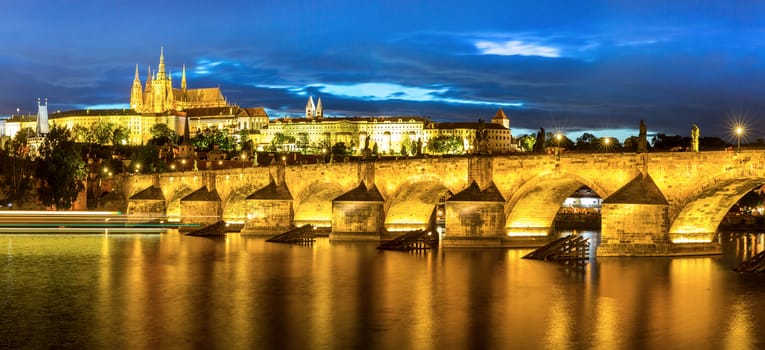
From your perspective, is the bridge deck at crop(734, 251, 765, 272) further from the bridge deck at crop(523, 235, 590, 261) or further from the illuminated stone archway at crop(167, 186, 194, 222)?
the illuminated stone archway at crop(167, 186, 194, 222)

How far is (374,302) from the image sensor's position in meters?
27.5

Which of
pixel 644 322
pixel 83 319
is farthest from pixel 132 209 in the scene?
pixel 644 322

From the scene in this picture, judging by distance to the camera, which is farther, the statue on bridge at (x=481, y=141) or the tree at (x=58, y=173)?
the tree at (x=58, y=173)

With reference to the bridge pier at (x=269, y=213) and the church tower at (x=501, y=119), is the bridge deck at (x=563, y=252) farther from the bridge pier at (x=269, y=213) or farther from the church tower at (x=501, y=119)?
the church tower at (x=501, y=119)

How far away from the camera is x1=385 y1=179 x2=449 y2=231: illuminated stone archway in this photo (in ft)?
164

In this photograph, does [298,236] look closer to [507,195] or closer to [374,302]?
[507,195]

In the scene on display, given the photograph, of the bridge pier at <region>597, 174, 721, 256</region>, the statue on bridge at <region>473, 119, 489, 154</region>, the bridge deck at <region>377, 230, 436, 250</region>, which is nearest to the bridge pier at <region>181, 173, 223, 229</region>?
the bridge deck at <region>377, 230, 436, 250</region>

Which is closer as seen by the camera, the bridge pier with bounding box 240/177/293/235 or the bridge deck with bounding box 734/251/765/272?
the bridge deck with bounding box 734/251/765/272

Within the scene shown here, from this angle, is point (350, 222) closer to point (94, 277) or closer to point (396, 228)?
point (396, 228)

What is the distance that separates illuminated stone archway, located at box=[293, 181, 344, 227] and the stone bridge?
0.07 meters

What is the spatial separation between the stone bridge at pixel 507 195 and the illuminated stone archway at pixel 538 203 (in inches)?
2.4

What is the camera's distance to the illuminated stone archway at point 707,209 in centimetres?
3669

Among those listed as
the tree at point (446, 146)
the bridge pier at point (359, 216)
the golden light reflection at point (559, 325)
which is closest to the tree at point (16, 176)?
the bridge pier at point (359, 216)

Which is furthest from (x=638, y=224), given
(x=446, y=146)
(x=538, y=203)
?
(x=446, y=146)
